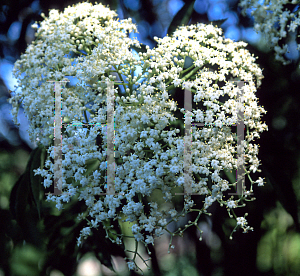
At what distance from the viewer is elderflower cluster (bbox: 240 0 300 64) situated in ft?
3.67

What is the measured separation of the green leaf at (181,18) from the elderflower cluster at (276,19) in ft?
0.89

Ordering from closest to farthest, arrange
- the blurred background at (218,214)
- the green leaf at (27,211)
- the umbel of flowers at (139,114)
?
the umbel of flowers at (139,114)
the blurred background at (218,214)
the green leaf at (27,211)

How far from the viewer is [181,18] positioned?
1.35m

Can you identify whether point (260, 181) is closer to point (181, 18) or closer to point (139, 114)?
point (139, 114)

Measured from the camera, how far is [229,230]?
4.19ft

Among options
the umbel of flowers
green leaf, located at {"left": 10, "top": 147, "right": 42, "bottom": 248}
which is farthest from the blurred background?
the umbel of flowers

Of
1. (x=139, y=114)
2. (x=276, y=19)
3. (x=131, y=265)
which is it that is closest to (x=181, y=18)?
(x=276, y=19)

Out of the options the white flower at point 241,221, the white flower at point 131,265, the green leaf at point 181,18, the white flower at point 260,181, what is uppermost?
the green leaf at point 181,18

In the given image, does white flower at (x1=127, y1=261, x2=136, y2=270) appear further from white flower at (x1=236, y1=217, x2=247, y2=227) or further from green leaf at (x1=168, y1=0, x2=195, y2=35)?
green leaf at (x1=168, y1=0, x2=195, y2=35)

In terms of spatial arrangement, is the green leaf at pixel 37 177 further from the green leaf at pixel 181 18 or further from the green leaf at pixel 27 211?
the green leaf at pixel 181 18

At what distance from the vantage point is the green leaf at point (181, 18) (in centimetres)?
135

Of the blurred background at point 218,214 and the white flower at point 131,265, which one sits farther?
the blurred background at point 218,214

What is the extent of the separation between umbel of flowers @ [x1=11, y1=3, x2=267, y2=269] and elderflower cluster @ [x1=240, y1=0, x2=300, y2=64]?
122mm

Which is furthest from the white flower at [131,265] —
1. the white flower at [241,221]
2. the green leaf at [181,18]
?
the green leaf at [181,18]
